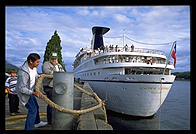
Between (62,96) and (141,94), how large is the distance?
949 cm

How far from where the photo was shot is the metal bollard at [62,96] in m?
3.60

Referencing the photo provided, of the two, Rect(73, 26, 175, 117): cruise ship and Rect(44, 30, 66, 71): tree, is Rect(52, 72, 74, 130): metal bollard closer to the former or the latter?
Rect(73, 26, 175, 117): cruise ship

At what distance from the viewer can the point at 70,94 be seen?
371cm

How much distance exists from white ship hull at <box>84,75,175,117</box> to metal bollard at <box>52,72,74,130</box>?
909 centimetres

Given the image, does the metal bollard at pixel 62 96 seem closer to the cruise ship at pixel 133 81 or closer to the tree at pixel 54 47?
A: the cruise ship at pixel 133 81

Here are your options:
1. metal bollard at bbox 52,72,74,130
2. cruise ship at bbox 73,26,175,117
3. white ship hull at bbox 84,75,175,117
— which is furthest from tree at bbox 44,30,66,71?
metal bollard at bbox 52,72,74,130

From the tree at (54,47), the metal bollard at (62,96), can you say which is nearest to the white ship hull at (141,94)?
the metal bollard at (62,96)

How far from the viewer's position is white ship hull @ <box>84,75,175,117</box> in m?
12.0

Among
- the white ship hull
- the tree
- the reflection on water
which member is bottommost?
the reflection on water

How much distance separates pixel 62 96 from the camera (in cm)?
362

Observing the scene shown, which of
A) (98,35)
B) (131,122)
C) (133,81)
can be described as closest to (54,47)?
(98,35)

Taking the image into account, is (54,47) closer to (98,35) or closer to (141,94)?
(98,35)

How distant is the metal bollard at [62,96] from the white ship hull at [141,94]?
9.09 meters
